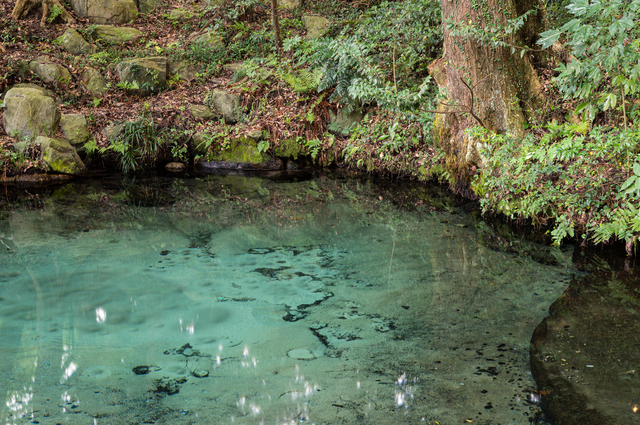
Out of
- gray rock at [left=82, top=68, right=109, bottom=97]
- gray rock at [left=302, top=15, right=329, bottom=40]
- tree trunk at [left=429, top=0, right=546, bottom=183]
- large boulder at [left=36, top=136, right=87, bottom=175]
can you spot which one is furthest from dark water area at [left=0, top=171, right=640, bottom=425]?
gray rock at [left=302, top=15, right=329, bottom=40]

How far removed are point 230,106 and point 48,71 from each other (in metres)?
4.24

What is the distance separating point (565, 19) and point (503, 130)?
2197 mm

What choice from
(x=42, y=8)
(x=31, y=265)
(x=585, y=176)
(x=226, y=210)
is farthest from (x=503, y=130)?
(x=42, y=8)

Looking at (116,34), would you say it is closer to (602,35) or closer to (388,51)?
(388,51)

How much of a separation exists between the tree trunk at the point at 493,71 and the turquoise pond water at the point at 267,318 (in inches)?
53.2

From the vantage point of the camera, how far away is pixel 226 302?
3.90 meters

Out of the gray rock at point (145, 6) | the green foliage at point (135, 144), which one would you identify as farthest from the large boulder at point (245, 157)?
the gray rock at point (145, 6)

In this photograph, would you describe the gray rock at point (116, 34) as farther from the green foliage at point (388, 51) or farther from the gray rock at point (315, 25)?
the green foliage at point (388, 51)

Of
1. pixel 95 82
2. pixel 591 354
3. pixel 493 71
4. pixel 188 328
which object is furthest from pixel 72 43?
pixel 591 354

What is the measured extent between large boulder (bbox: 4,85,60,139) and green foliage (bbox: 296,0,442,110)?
17.6 feet

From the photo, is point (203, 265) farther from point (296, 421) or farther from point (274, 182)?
point (274, 182)

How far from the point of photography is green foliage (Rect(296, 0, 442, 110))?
26.0 feet

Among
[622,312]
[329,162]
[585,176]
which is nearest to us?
[622,312]

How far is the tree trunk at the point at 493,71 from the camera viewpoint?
5.89 meters
